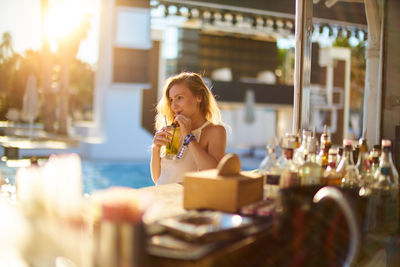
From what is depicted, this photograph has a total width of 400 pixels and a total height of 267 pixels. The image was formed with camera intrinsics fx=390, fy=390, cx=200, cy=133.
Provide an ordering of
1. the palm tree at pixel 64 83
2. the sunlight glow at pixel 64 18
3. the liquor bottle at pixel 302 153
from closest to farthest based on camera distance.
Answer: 1. the liquor bottle at pixel 302 153
2. the sunlight glow at pixel 64 18
3. the palm tree at pixel 64 83

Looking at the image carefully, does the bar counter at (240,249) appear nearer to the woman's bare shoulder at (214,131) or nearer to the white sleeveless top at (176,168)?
the white sleeveless top at (176,168)

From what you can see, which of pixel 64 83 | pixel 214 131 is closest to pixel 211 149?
pixel 214 131

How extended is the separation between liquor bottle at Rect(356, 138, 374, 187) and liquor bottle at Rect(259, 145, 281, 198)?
0.45m

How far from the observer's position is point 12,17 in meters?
9.60

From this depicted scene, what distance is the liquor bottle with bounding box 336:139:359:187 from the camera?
5.74ft

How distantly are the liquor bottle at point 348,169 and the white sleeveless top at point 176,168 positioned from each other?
893mm

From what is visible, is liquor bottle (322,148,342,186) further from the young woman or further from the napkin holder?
the young woman

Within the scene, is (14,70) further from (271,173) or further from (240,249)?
(240,249)

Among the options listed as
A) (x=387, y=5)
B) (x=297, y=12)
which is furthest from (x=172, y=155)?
(x=387, y=5)

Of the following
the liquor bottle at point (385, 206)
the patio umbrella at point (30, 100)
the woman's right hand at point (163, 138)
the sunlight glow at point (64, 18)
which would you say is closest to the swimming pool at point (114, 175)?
the patio umbrella at point (30, 100)

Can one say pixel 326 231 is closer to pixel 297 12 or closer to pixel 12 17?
pixel 297 12

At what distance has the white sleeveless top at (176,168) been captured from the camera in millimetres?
2381

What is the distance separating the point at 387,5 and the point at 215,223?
102 inches

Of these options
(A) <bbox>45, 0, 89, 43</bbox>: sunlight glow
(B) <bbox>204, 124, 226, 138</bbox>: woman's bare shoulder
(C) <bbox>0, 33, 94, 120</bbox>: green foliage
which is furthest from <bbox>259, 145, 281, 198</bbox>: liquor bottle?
(C) <bbox>0, 33, 94, 120</bbox>: green foliage
